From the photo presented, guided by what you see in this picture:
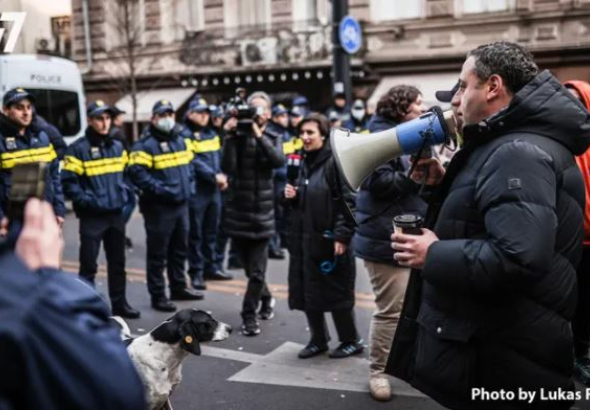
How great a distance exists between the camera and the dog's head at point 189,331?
11.6 ft

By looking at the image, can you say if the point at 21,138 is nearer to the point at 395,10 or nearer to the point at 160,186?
the point at 160,186

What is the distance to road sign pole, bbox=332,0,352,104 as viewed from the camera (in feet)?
35.5

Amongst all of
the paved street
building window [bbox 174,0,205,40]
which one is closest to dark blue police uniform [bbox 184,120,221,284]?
the paved street

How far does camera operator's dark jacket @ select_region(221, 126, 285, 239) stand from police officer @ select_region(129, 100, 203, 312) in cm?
75

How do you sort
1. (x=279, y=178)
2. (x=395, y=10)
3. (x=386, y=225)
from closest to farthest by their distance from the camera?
1. (x=386, y=225)
2. (x=279, y=178)
3. (x=395, y=10)

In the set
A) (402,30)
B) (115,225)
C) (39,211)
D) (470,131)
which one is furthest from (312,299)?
(402,30)

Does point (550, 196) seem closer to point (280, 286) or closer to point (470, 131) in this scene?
point (470, 131)

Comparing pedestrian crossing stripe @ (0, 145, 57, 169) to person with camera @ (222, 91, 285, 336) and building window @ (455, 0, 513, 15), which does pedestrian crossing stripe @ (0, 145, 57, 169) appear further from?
building window @ (455, 0, 513, 15)

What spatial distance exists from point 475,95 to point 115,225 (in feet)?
15.2

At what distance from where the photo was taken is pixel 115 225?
20.4ft

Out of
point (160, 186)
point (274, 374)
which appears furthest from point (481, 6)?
point (274, 374)

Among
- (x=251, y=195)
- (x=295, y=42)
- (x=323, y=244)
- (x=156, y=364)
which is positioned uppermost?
(x=295, y=42)

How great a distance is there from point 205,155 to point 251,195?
208 cm

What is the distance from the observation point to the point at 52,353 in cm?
107
